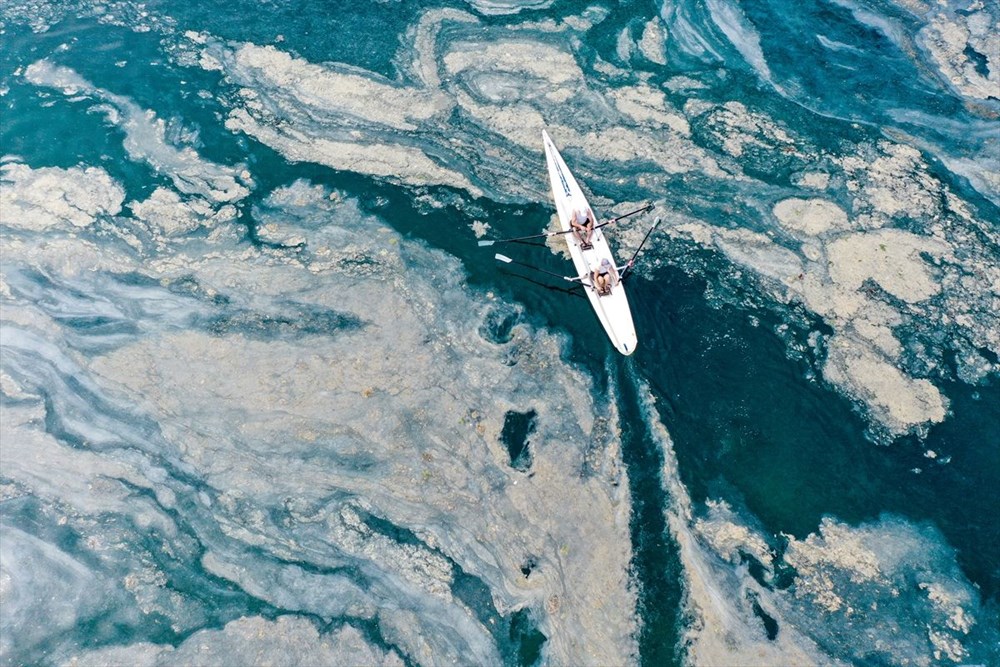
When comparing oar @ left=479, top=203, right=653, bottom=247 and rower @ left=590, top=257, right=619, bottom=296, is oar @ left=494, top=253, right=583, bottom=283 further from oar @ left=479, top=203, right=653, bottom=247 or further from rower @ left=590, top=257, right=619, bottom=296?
rower @ left=590, top=257, right=619, bottom=296

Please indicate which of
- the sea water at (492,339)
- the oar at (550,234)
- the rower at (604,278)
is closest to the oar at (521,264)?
the sea water at (492,339)

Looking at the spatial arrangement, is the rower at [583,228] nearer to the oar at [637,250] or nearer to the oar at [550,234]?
the oar at [550,234]

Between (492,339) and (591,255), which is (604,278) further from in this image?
(492,339)

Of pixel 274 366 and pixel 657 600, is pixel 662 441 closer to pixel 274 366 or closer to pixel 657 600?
pixel 657 600

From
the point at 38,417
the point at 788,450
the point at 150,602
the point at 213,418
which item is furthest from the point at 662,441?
the point at 38,417

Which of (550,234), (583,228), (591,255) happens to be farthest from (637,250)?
(550,234)

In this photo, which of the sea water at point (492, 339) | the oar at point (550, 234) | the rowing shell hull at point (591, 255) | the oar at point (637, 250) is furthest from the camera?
the oar at point (550, 234)
